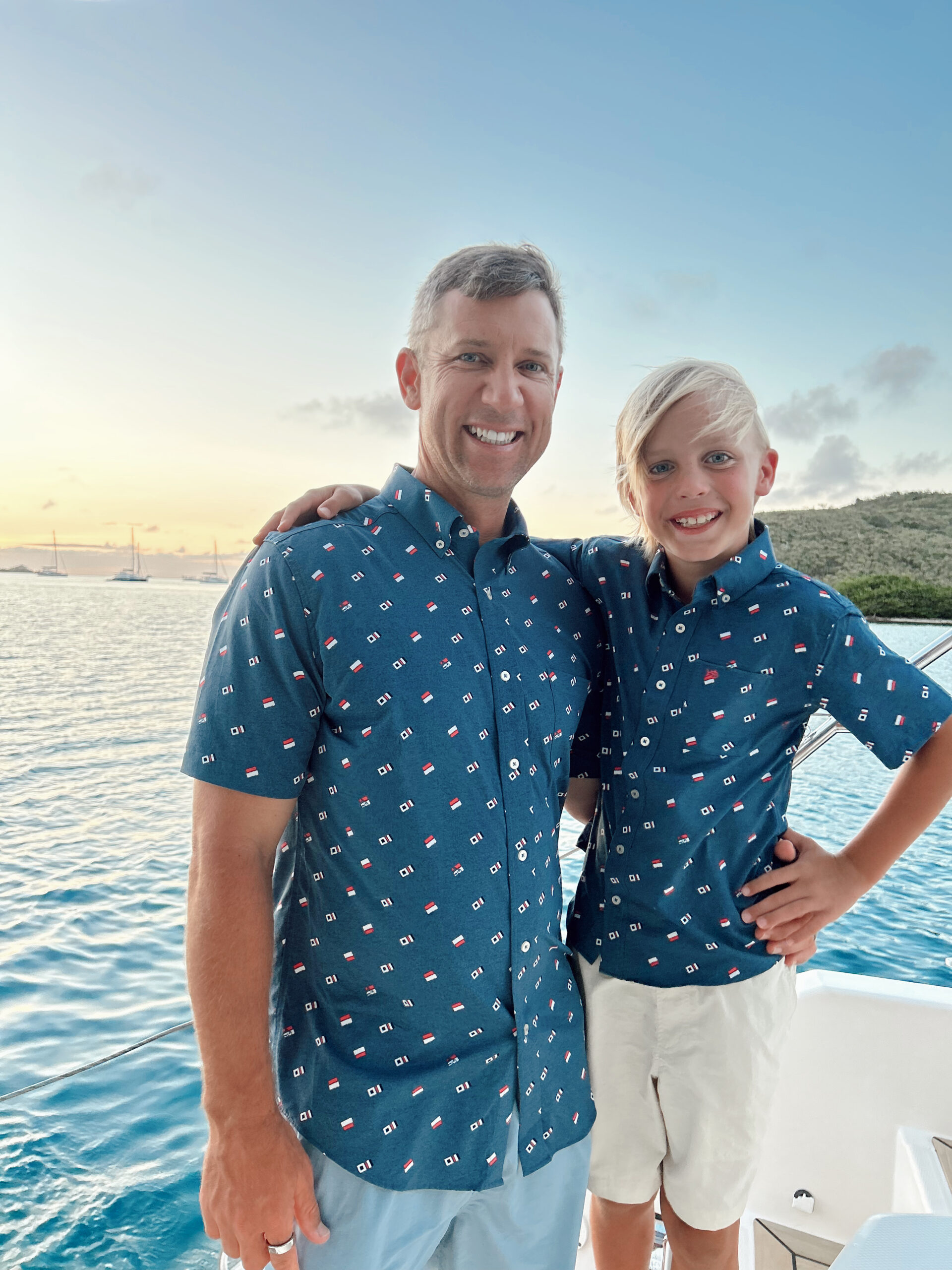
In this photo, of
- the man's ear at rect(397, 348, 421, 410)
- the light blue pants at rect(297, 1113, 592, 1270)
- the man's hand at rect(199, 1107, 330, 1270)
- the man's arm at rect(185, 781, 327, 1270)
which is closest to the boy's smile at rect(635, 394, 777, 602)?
the man's ear at rect(397, 348, 421, 410)

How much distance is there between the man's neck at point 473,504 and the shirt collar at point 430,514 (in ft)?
0.07

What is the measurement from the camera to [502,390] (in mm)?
1111

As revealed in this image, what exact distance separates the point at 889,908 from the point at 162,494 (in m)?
44.5

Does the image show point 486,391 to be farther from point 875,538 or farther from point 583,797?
point 875,538

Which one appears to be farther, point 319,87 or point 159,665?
point 159,665

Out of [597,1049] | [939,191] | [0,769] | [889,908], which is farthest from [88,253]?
[939,191]

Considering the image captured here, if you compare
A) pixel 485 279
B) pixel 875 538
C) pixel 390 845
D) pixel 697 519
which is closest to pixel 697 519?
pixel 697 519

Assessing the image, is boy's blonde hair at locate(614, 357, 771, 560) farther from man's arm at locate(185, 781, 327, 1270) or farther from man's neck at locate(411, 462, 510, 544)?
man's arm at locate(185, 781, 327, 1270)

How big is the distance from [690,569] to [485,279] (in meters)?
0.55

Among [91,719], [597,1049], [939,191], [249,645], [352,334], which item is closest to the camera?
[249,645]

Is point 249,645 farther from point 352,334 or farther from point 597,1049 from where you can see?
point 352,334

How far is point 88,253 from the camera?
1800 centimetres

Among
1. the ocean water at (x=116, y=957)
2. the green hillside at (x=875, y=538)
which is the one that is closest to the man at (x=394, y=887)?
the ocean water at (x=116, y=957)

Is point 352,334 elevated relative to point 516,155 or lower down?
lower down
